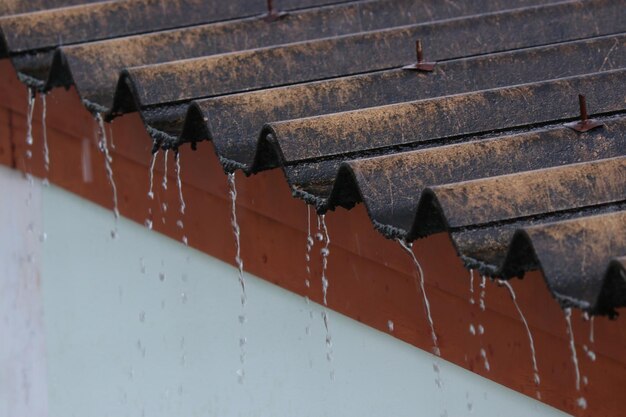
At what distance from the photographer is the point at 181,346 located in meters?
4.76

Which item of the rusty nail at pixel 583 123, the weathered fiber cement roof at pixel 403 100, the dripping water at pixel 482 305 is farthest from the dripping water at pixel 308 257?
the rusty nail at pixel 583 123

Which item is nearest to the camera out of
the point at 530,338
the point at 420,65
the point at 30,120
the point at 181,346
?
the point at 530,338

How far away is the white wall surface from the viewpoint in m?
4.17

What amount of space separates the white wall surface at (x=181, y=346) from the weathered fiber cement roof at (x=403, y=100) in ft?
2.04

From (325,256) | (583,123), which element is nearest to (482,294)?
(583,123)

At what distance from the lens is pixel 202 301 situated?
4.68 meters

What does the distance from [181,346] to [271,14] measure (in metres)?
1.15

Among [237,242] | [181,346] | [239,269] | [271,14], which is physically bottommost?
[181,346]

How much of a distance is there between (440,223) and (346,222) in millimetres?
950

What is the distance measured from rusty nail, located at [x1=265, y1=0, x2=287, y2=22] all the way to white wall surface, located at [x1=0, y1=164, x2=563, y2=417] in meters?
0.82

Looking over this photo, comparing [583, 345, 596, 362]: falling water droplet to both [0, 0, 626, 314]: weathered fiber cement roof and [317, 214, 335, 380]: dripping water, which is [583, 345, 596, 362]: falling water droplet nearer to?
[0, 0, 626, 314]: weathered fiber cement roof

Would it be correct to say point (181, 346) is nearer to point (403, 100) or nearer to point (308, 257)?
point (308, 257)

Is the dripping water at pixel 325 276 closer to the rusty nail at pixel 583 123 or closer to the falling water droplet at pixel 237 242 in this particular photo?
the falling water droplet at pixel 237 242

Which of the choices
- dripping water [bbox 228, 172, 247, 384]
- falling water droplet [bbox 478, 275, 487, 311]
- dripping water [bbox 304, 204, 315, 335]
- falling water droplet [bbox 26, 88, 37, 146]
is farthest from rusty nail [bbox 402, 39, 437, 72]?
falling water droplet [bbox 26, 88, 37, 146]
